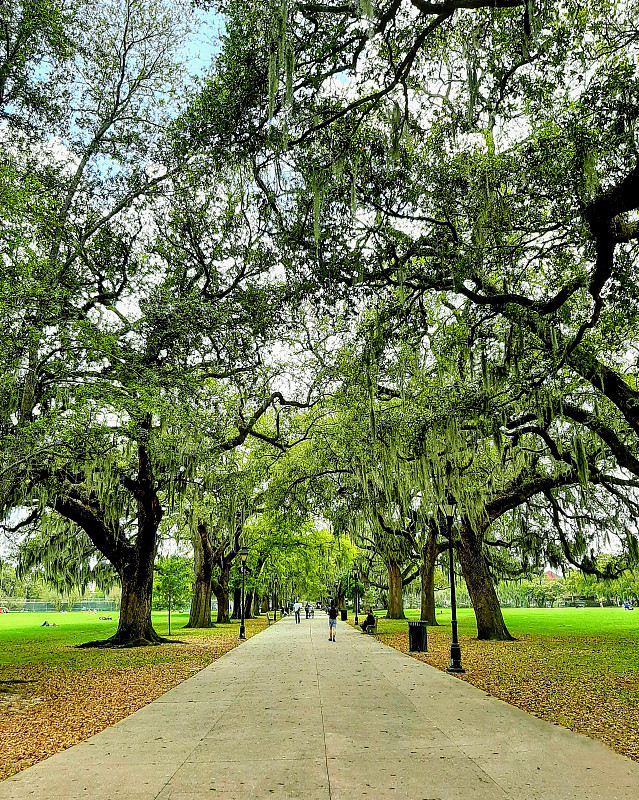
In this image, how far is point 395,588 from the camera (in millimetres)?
35750

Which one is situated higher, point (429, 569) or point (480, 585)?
point (429, 569)

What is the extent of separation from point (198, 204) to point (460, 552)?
14.8 metres

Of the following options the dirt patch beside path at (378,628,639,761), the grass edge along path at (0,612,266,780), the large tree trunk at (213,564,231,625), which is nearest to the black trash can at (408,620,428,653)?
the dirt patch beside path at (378,628,639,761)

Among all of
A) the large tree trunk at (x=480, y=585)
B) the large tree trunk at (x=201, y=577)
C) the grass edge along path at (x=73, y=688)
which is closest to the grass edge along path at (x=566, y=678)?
the large tree trunk at (x=480, y=585)

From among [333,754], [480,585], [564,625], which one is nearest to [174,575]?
[480,585]

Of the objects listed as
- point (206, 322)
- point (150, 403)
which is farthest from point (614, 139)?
point (150, 403)

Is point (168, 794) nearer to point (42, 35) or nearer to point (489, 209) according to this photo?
point (489, 209)

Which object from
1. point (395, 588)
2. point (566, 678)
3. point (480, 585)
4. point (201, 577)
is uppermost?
point (480, 585)

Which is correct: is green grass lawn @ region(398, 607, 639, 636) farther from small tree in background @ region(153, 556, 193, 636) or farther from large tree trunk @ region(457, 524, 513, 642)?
small tree in background @ region(153, 556, 193, 636)

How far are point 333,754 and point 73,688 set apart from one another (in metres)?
7.66

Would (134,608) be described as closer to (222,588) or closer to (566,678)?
(566,678)

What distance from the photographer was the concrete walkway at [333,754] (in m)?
5.14

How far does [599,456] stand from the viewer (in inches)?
618

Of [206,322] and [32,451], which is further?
[206,322]
